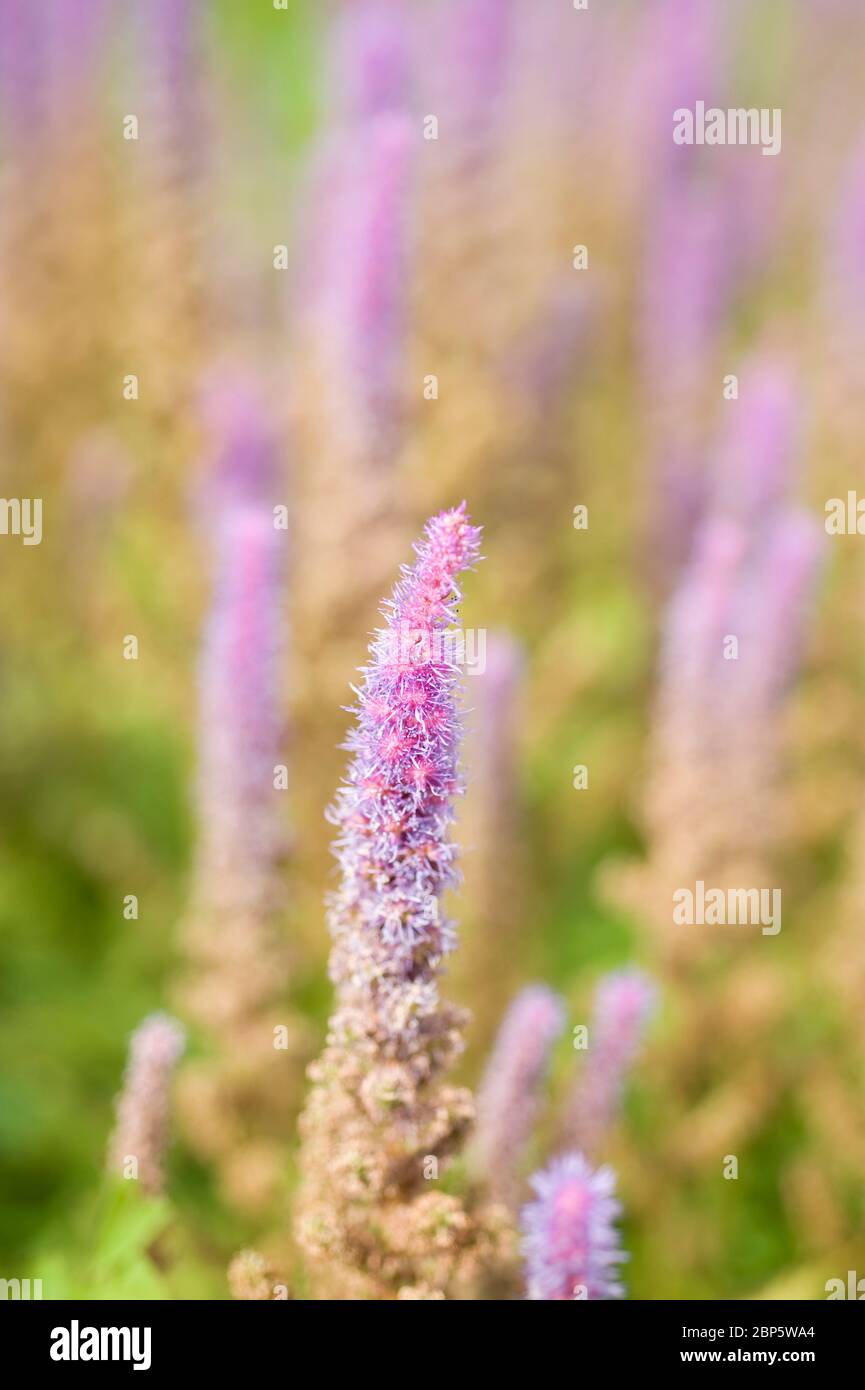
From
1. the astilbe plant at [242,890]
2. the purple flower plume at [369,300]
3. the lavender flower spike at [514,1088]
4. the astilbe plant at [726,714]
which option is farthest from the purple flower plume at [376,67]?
the lavender flower spike at [514,1088]

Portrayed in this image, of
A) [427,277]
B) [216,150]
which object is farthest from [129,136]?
[427,277]

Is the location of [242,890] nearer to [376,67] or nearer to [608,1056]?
[608,1056]

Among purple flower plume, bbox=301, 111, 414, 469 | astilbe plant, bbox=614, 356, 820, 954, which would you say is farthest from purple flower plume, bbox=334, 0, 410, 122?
astilbe plant, bbox=614, 356, 820, 954

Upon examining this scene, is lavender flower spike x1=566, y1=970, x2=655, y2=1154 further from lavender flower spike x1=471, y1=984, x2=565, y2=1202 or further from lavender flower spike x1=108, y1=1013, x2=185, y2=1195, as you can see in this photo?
lavender flower spike x1=108, y1=1013, x2=185, y2=1195

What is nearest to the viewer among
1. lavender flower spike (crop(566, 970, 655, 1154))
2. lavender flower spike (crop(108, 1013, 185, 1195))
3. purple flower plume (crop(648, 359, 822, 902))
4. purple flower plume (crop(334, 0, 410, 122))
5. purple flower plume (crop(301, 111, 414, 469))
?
lavender flower spike (crop(108, 1013, 185, 1195))

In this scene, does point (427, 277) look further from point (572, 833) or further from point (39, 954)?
point (39, 954)

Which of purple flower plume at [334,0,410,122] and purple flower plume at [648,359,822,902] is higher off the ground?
purple flower plume at [334,0,410,122]
